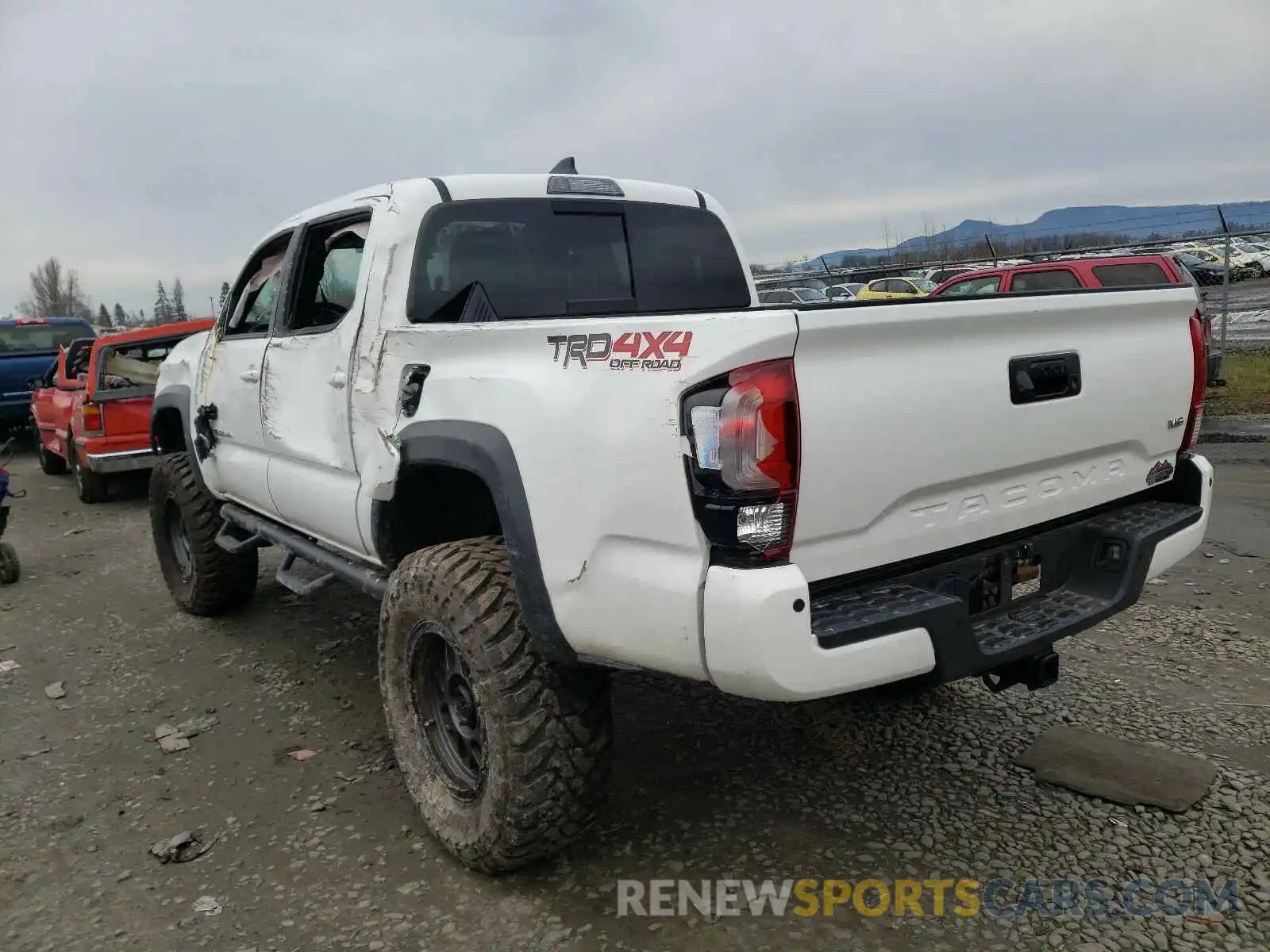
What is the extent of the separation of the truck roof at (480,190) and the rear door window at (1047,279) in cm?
794

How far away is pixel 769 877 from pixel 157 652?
3.81 m

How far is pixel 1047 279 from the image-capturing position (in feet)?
37.2

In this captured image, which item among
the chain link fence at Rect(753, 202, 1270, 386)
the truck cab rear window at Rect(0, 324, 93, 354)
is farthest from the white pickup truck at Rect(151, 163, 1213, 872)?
the truck cab rear window at Rect(0, 324, 93, 354)

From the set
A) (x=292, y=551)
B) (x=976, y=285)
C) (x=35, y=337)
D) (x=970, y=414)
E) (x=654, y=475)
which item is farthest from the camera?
(x=35, y=337)

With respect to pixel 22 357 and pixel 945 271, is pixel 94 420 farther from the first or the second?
pixel 945 271

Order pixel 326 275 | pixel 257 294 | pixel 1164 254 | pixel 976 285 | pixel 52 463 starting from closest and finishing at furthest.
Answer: pixel 326 275 → pixel 257 294 → pixel 976 285 → pixel 52 463 → pixel 1164 254

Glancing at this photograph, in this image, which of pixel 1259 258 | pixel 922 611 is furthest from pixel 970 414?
pixel 1259 258

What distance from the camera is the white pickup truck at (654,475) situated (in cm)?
220

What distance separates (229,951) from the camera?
2648mm

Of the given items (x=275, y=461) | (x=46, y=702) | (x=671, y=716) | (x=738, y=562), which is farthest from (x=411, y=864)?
(x=46, y=702)

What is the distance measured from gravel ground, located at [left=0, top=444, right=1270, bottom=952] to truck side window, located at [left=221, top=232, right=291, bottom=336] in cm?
172

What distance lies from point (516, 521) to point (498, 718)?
56cm

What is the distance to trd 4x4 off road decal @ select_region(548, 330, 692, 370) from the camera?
88.1 inches

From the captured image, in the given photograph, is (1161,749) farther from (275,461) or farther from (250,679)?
(250,679)
